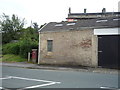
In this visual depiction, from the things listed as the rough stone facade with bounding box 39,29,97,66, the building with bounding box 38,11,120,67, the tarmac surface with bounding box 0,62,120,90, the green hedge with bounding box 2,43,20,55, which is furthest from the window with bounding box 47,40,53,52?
the green hedge with bounding box 2,43,20,55

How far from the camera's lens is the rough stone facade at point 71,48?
682 inches

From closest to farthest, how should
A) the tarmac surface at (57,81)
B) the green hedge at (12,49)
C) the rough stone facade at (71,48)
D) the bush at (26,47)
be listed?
the tarmac surface at (57,81)
the rough stone facade at (71,48)
the bush at (26,47)
the green hedge at (12,49)

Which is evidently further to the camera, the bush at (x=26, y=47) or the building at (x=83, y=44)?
the bush at (x=26, y=47)

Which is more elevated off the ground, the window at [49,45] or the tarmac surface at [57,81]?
the window at [49,45]

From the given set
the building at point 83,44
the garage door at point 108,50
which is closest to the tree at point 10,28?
the building at point 83,44

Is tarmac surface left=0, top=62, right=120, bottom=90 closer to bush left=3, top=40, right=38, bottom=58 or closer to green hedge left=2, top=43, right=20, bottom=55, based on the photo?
bush left=3, top=40, right=38, bottom=58

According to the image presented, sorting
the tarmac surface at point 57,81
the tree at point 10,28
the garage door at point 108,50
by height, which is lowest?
the tarmac surface at point 57,81

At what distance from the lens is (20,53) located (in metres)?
25.9

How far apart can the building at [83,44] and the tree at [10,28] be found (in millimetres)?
17231

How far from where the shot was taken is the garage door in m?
16.2

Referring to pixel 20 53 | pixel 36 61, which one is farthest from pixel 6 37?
pixel 36 61

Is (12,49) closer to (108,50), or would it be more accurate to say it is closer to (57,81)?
(108,50)

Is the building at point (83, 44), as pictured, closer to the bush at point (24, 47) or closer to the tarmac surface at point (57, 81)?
the tarmac surface at point (57, 81)

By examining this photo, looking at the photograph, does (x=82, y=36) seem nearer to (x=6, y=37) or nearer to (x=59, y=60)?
(x=59, y=60)
